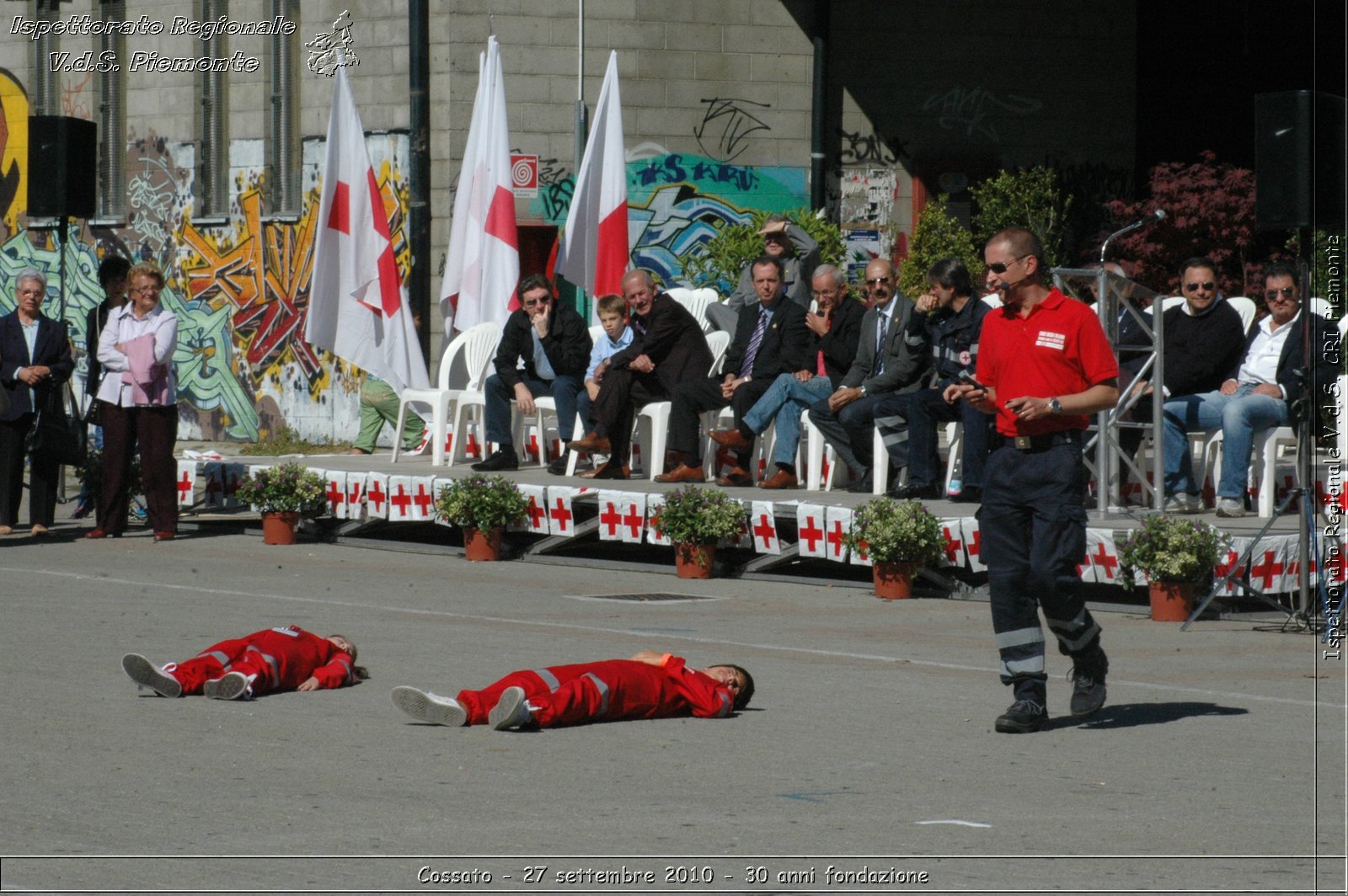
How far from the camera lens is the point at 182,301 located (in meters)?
25.5

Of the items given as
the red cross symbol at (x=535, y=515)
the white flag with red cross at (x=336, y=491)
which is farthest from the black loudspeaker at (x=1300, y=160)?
the white flag with red cross at (x=336, y=491)

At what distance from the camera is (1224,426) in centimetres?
1273

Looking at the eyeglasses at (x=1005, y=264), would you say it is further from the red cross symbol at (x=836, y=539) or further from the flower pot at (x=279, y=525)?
the flower pot at (x=279, y=525)

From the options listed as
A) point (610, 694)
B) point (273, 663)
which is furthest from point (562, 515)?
point (610, 694)

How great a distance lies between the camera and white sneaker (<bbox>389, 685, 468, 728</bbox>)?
7922 mm

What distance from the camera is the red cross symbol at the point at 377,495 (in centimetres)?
1573

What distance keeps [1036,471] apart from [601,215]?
10232mm

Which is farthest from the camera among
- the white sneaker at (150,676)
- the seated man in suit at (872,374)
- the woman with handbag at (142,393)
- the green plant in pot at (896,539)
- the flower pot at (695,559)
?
the woman with handbag at (142,393)

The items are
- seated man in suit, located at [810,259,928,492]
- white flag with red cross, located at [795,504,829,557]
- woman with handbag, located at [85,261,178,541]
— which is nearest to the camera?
white flag with red cross, located at [795,504,829,557]

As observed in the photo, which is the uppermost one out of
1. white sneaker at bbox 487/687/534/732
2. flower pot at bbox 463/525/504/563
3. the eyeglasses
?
the eyeglasses

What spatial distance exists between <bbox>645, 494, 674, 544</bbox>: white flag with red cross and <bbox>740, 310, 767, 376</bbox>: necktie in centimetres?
166

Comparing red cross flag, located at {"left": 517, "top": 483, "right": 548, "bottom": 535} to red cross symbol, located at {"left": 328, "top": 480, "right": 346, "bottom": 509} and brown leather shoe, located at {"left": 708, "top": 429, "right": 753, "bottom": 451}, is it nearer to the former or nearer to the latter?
brown leather shoe, located at {"left": 708, "top": 429, "right": 753, "bottom": 451}

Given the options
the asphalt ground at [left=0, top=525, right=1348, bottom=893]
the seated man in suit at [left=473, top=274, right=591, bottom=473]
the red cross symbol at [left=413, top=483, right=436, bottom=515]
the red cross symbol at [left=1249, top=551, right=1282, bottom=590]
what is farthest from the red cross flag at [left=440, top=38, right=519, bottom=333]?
the red cross symbol at [left=1249, top=551, right=1282, bottom=590]

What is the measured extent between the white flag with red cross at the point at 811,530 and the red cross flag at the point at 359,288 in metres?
5.81
